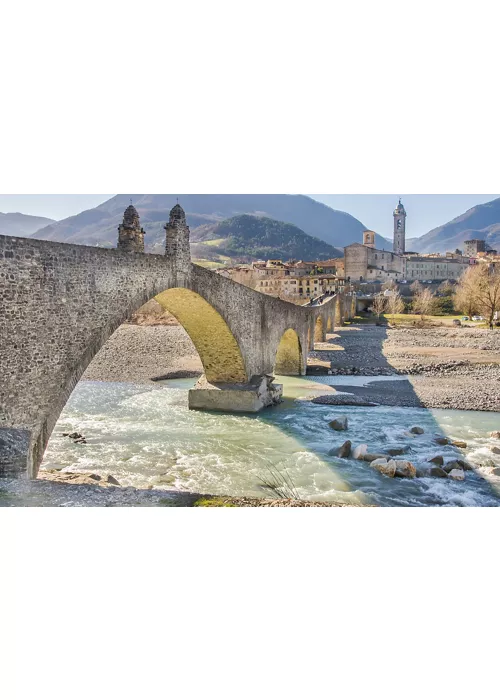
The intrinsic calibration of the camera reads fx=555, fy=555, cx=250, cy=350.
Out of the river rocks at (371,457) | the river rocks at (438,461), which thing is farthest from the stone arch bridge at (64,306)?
the river rocks at (438,461)

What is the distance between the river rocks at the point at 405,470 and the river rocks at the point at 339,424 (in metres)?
4.29

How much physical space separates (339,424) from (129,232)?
8.52 m

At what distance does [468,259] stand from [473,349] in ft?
233

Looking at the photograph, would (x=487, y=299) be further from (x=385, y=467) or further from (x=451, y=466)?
(x=385, y=467)

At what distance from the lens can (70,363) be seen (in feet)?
32.1

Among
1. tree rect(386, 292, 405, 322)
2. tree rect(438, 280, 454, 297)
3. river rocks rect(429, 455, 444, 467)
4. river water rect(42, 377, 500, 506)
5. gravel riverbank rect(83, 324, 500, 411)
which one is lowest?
river water rect(42, 377, 500, 506)

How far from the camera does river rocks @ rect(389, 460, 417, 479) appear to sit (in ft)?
39.9

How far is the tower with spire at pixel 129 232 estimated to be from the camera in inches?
474

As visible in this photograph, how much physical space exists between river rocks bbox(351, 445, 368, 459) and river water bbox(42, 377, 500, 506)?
1.04ft

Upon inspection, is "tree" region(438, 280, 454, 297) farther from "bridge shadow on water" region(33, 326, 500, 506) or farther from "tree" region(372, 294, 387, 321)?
"bridge shadow on water" region(33, 326, 500, 506)

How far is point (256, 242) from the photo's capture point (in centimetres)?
16825

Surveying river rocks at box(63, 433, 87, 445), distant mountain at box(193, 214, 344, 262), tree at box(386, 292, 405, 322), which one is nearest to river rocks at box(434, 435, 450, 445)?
river rocks at box(63, 433, 87, 445)

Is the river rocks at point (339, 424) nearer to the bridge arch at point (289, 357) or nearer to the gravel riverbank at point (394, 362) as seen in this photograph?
the gravel riverbank at point (394, 362)

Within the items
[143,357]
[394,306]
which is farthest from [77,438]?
[394,306]
